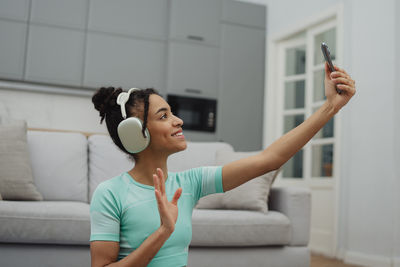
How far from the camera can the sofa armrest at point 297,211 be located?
244 centimetres

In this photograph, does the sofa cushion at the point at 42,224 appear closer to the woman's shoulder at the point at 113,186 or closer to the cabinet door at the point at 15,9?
the woman's shoulder at the point at 113,186

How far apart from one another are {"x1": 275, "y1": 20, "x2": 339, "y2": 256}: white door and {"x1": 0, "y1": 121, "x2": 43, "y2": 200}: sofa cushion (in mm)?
2576

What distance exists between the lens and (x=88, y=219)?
2.10 m

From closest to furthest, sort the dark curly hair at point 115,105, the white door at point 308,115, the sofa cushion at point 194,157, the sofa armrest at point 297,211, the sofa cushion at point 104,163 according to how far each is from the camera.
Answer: the dark curly hair at point 115,105
the sofa armrest at point 297,211
the sofa cushion at point 104,163
the sofa cushion at point 194,157
the white door at point 308,115

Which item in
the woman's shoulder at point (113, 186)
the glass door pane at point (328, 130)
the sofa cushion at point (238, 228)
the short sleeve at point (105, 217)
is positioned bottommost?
the sofa cushion at point (238, 228)

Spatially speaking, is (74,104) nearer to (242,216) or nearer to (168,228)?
(242,216)

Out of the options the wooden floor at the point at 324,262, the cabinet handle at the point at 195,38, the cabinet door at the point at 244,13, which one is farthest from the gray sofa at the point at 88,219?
the cabinet door at the point at 244,13

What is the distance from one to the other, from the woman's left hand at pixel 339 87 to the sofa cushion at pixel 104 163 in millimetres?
1811

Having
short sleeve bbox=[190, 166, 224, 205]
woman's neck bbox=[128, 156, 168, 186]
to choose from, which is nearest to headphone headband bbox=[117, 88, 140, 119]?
woman's neck bbox=[128, 156, 168, 186]

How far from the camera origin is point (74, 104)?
479cm

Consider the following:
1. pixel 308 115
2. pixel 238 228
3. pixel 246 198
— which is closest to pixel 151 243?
pixel 238 228

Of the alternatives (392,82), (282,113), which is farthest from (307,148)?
(392,82)

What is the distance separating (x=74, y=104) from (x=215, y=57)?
1.70 metres

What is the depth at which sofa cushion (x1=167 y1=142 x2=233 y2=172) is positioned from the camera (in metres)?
2.83
